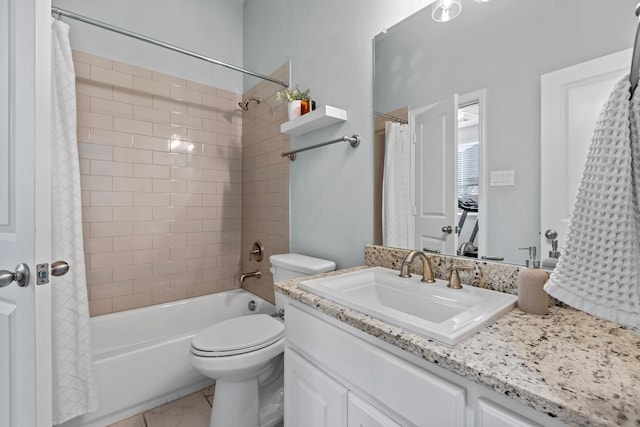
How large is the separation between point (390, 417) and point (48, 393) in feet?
3.42

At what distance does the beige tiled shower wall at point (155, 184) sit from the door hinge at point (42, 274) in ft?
3.96

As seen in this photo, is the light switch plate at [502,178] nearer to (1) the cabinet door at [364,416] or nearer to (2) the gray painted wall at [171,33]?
(1) the cabinet door at [364,416]

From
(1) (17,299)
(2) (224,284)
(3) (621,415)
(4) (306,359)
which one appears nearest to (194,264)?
(2) (224,284)

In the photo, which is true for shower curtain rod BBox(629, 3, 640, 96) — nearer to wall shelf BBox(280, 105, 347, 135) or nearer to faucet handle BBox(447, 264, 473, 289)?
faucet handle BBox(447, 264, 473, 289)

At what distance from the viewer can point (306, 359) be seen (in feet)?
3.20

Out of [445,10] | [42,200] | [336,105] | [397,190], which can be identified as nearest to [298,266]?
[397,190]

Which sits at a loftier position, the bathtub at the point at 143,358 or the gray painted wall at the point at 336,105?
the gray painted wall at the point at 336,105

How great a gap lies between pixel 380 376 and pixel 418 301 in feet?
1.22

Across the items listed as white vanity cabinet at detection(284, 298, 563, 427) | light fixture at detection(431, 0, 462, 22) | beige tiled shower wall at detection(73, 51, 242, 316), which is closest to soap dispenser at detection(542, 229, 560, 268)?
white vanity cabinet at detection(284, 298, 563, 427)

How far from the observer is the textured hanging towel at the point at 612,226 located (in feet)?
1.53

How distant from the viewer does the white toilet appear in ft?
4.32

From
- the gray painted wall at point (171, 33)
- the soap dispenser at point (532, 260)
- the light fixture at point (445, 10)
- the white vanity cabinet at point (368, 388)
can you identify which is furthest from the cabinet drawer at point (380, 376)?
the gray painted wall at point (171, 33)

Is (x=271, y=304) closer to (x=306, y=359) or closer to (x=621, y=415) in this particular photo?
(x=306, y=359)

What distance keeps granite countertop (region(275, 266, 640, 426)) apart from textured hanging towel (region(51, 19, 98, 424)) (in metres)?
1.52
